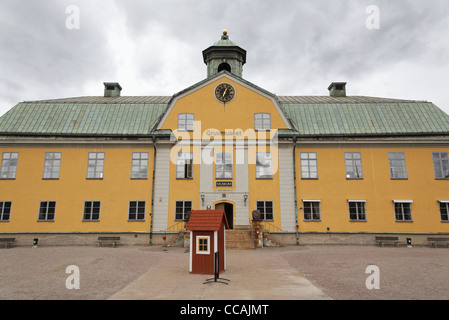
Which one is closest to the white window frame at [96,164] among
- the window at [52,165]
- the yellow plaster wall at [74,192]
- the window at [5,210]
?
the yellow plaster wall at [74,192]

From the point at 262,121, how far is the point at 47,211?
1824cm

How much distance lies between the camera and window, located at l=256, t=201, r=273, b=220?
23594mm

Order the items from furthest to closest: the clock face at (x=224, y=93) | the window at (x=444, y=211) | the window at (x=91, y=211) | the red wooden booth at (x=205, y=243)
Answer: the clock face at (x=224, y=93)
the window at (x=91, y=211)
the window at (x=444, y=211)
the red wooden booth at (x=205, y=243)

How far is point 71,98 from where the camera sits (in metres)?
31.6

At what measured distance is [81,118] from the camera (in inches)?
1030

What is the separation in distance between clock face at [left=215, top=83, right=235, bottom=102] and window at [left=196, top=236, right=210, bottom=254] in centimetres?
1486

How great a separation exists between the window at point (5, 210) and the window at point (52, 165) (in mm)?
3315

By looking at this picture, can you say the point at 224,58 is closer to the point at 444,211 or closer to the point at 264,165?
the point at 264,165

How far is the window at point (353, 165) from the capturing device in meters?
24.2

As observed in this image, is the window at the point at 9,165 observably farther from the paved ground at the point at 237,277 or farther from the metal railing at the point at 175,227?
the metal railing at the point at 175,227

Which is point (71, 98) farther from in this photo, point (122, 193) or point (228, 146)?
point (228, 146)

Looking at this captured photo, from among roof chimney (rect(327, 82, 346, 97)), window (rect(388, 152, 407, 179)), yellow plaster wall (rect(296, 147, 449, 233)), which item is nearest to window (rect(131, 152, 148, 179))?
yellow plaster wall (rect(296, 147, 449, 233))
